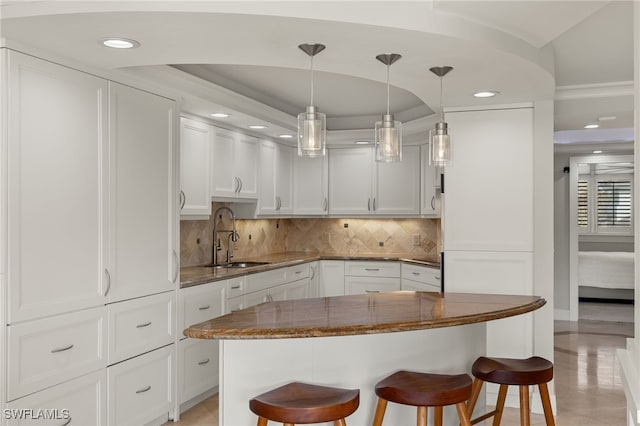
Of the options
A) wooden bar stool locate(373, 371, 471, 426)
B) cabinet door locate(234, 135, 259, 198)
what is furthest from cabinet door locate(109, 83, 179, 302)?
wooden bar stool locate(373, 371, 471, 426)

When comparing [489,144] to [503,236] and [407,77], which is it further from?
[407,77]

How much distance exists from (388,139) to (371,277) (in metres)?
3.63

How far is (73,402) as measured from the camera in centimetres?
300

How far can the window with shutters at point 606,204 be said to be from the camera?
371 inches

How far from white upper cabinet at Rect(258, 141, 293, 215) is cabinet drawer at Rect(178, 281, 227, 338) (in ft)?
4.96

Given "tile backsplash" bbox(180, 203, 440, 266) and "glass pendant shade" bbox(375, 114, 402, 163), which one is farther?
"tile backsplash" bbox(180, 203, 440, 266)

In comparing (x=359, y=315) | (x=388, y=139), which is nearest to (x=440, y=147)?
(x=388, y=139)

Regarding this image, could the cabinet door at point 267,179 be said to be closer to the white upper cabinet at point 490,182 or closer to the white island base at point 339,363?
the white upper cabinet at point 490,182

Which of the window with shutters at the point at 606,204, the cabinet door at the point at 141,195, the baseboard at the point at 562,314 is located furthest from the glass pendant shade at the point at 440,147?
the window with shutters at the point at 606,204

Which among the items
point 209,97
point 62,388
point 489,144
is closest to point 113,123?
point 209,97

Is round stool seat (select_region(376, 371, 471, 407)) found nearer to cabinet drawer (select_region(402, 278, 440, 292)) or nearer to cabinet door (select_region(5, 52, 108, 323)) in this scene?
cabinet door (select_region(5, 52, 108, 323))

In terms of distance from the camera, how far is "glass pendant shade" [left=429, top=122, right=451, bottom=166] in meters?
3.05

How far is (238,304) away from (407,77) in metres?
2.40

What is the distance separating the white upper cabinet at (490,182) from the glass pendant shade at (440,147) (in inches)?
50.7
